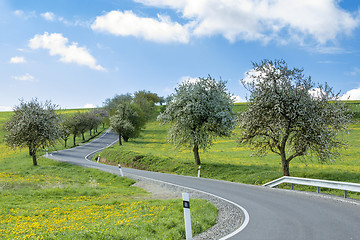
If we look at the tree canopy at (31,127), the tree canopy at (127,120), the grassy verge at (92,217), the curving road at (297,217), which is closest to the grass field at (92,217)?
the grassy verge at (92,217)

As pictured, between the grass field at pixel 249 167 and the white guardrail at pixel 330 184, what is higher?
the white guardrail at pixel 330 184

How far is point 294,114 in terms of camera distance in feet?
64.6

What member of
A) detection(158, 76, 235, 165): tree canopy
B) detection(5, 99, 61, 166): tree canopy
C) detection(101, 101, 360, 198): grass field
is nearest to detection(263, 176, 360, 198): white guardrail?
detection(101, 101, 360, 198): grass field

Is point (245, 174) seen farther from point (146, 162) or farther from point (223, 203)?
point (146, 162)

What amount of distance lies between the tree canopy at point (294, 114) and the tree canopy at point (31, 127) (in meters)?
26.3

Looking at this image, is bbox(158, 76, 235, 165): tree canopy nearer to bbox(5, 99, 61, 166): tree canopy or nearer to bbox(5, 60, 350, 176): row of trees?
bbox(5, 60, 350, 176): row of trees

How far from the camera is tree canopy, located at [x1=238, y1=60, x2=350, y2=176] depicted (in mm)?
19891

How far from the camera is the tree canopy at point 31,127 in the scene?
3600 centimetres

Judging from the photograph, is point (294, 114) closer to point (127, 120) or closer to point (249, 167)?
point (249, 167)

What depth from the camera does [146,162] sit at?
36125 millimetres

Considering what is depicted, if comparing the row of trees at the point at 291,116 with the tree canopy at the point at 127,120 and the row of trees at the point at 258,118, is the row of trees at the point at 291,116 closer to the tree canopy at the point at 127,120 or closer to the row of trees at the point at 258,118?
the row of trees at the point at 258,118

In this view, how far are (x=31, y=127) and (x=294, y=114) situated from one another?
3169 centimetres

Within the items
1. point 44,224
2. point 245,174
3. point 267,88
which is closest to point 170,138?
point 245,174

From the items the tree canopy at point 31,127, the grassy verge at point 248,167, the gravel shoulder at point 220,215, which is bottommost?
the grassy verge at point 248,167
